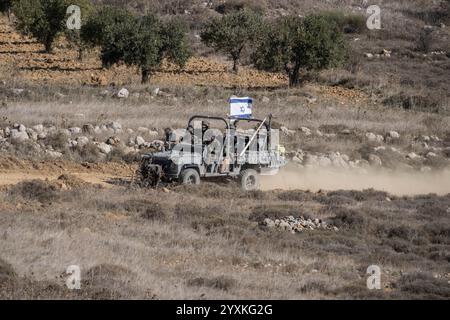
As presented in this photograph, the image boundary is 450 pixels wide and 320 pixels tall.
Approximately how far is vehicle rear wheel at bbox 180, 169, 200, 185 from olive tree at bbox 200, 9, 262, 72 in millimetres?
23102

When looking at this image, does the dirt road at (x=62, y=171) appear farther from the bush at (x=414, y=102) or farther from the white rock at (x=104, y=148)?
the bush at (x=414, y=102)

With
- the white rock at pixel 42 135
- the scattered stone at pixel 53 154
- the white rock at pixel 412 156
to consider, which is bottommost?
the white rock at pixel 412 156

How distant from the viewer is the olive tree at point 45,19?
149 feet

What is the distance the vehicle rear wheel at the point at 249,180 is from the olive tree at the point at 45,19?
85.6 feet

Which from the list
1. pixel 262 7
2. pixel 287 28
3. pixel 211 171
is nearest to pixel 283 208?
pixel 211 171

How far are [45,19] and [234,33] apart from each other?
1105 cm

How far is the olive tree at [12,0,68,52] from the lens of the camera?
45344 millimetres

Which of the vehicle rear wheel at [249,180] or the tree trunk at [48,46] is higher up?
the tree trunk at [48,46]

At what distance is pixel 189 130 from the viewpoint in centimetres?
2152

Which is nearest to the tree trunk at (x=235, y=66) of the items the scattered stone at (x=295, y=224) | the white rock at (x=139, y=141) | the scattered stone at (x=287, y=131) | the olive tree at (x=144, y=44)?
the olive tree at (x=144, y=44)

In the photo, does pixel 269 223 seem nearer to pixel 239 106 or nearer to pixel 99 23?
pixel 239 106

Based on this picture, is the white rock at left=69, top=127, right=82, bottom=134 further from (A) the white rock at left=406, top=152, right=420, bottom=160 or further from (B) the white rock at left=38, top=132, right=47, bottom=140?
(A) the white rock at left=406, top=152, right=420, bottom=160
